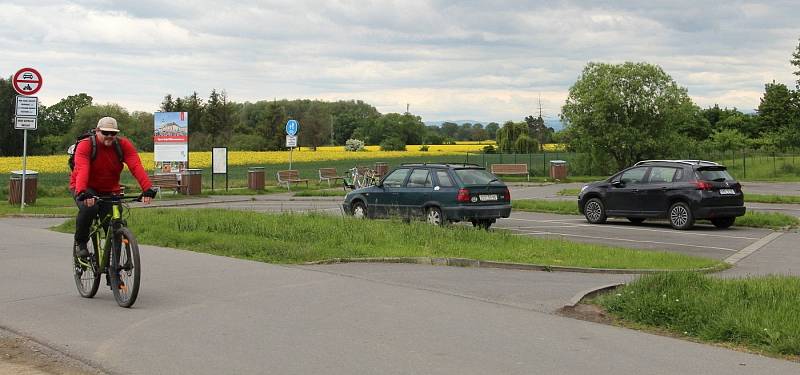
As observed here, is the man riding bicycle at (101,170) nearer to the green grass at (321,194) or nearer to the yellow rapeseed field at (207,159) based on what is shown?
the green grass at (321,194)

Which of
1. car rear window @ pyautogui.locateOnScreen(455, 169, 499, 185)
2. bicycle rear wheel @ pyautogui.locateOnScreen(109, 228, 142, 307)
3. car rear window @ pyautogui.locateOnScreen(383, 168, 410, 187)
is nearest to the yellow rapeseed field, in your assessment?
car rear window @ pyautogui.locateOnScreen(383, 168, 410, 187)

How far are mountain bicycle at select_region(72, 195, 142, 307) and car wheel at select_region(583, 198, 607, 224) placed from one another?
573 inches

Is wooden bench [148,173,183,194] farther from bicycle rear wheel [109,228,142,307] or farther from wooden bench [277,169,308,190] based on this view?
bicycle rear wheel [109,228,142,307]

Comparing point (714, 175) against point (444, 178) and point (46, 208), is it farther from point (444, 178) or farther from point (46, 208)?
point (46, 208)

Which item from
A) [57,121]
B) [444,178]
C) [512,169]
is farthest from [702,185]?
[57,121]

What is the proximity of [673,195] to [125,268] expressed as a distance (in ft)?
46.9

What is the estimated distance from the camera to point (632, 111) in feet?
168

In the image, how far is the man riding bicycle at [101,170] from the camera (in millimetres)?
8430

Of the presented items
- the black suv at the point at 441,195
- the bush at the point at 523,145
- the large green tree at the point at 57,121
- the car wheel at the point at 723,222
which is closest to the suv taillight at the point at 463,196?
the black suv at the point at 441,195

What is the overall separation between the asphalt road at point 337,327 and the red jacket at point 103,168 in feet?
3.94

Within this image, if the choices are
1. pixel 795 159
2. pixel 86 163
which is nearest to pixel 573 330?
pixel 86 163

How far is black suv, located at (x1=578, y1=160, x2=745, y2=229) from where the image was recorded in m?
19.3

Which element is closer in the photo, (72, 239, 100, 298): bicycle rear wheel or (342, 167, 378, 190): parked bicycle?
(72, 239, 100, 298): bicycle rear wheel

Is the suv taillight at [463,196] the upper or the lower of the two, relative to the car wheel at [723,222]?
upper
